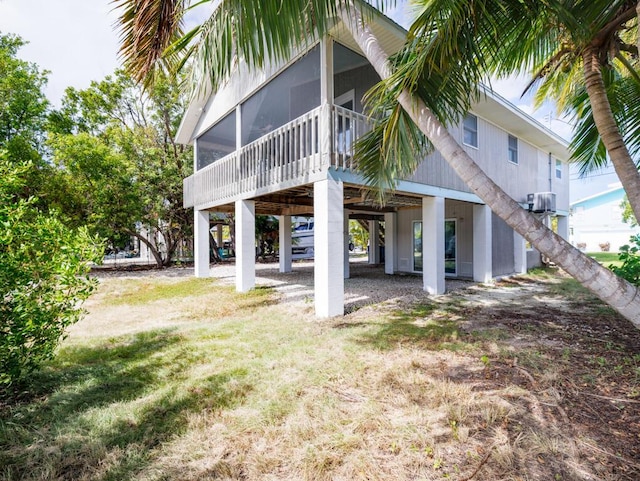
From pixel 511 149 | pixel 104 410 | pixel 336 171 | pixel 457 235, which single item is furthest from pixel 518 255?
pixel 104 410

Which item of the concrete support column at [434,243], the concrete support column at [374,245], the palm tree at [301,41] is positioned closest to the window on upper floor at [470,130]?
the concrete support column at [434,243]

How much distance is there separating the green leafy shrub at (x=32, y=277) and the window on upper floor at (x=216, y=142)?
893cm

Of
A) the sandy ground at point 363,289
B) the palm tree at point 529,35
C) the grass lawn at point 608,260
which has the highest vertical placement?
the palm tree at point 529,35

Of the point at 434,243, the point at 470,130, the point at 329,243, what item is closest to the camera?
the point at 329,243

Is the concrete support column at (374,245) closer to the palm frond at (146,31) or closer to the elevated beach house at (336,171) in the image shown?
the elevated beach house at (336,171)

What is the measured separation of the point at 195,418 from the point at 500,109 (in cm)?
1188

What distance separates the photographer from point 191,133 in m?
14.4

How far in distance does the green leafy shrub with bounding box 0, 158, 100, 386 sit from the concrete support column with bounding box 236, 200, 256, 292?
5.84m

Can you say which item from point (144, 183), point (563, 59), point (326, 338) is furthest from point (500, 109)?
point (144, 183)

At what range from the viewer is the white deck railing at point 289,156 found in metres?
6.28

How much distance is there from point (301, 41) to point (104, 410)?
4.12 meters

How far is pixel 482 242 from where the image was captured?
1112 centimetres

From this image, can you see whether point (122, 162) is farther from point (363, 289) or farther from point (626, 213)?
point (626, 213)

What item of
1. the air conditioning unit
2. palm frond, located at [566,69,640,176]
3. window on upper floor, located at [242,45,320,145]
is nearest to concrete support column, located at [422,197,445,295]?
palm frond, located at [566,69,640,176]
